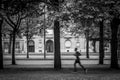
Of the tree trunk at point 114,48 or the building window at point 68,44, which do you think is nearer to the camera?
the tree trunk at point 114,48

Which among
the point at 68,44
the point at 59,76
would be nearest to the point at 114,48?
the point at 59,76

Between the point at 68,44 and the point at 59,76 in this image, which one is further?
the point at 68,44

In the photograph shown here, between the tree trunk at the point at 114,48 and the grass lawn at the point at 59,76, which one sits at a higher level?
the tree trunk at the point at 114,48

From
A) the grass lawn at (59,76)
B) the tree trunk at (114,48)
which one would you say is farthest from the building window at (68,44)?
the grass lawn at (59,76)

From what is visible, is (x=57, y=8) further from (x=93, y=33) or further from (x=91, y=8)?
(x=93, y=33)

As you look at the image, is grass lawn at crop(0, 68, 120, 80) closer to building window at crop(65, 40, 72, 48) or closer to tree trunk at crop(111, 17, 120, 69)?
tree trunk at crop(111, 17, 120, 69)

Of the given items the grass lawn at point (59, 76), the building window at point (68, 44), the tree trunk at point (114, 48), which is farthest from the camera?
the building window at point (68, 44)

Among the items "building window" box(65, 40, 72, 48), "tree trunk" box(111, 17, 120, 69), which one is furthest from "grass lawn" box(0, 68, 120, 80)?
"building window" box(65, 40, 72, 48)

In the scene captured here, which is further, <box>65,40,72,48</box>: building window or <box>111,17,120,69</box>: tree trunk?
<box>65,40,72,48</box>: building window

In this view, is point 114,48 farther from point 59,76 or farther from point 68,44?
point 68,44

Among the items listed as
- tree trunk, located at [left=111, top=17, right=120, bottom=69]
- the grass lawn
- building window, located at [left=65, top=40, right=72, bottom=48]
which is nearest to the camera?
the grass lawn

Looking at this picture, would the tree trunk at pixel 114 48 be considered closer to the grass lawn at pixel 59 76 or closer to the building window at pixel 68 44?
the grass lawn at pixel 59 76

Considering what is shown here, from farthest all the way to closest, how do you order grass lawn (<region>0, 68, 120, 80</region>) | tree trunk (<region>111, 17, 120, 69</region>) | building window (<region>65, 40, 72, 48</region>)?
building window (<region>65, 40, 72, 48</region>), tree trunk (<region>111, 17, 120, 69</region>), grass lawn (<region>0, 68, 120, 80</region>)

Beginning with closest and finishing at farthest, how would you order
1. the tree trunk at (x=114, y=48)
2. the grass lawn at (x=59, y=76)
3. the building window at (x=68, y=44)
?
1. the grass lawn at (x=59, y=76)
2. the tree trunk at (x=114, y=48)
3. the building window at (x=68, y=44)
